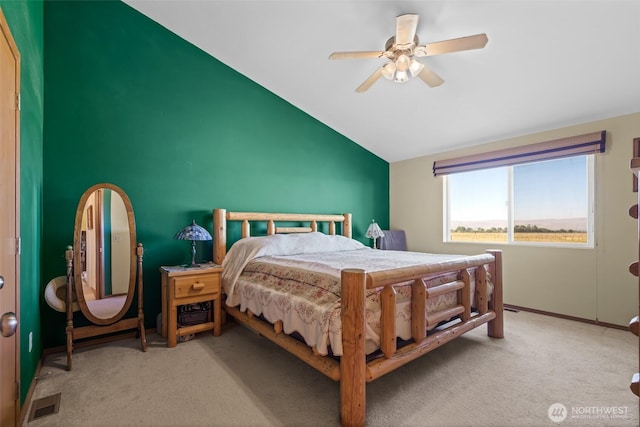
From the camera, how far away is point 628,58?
8.02 feet

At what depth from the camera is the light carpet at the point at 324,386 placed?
1667 millimetres

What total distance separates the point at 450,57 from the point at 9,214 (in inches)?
135

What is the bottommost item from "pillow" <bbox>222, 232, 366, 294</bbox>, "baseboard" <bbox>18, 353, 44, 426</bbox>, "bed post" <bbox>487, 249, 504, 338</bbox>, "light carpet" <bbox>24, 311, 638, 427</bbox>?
"light carpet" <bbox>24, 311, 638, 427</bbox>

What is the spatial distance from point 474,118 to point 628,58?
1352mm

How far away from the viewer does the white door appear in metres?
1.32

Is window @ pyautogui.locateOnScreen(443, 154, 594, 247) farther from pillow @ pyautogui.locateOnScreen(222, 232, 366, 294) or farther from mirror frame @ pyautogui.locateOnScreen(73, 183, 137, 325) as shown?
mirror frame @ pyautogui.locateOnScreen(73, 183, 137, 325)

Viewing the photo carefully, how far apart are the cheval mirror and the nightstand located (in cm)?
22

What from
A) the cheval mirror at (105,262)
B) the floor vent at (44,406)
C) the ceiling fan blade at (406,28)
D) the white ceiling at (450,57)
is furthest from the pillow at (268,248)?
the ceiling fan blade at (406,28)

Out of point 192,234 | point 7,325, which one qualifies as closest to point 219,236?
point 192,234

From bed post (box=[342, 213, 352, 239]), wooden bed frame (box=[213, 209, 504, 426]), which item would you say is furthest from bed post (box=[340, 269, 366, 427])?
bed post (box=[342, 213, 352, 239])

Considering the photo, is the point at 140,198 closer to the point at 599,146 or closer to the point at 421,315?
the point at 421,315

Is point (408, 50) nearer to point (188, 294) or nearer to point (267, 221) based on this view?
point (267, 221)

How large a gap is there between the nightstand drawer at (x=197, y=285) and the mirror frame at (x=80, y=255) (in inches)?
20.1

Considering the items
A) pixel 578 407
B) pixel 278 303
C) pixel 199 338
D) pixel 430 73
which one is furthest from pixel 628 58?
pixel 199 338
